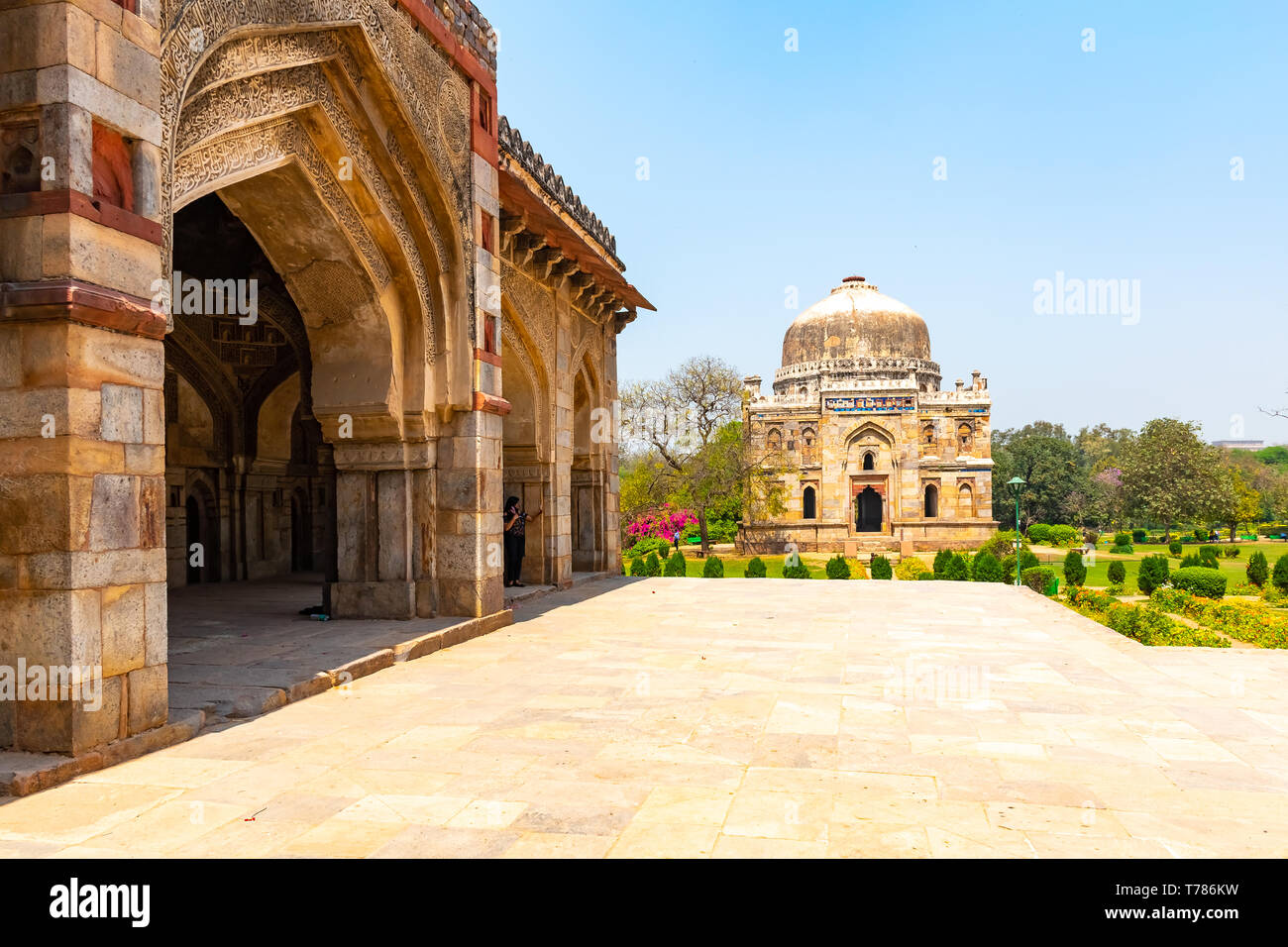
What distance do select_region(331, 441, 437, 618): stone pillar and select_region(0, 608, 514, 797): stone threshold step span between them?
871 mm

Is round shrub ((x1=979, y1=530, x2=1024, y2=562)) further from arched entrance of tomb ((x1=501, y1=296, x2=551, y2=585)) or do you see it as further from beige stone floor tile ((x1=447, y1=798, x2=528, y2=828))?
beige stone floor tile ((x1=447, y1=798, x2=528, y2=828))

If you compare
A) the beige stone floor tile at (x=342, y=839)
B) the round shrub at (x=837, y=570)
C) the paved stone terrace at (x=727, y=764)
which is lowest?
the round shrub at (x=837, y=570)

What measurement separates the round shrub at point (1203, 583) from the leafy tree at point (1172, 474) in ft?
87.9

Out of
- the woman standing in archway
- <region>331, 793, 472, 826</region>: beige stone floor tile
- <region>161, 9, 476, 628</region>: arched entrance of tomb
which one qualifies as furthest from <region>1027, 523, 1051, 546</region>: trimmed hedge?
<region>331, 793, 472, 826</region>: beige stone floor tile

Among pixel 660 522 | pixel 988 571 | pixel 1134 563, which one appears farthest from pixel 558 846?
pixel 1134 563

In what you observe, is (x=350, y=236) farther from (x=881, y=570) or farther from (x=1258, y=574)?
(x=1258, y=574)

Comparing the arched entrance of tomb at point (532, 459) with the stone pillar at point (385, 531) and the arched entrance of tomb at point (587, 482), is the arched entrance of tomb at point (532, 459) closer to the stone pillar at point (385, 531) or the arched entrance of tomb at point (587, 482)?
the arched entrance of tomb at point (587, 482)

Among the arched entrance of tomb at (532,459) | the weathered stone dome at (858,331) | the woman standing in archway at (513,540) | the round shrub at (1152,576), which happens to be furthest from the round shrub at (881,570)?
the weathered stone dome at (858,331)

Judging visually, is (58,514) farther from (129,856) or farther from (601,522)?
(601,522)

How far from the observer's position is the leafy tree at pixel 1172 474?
4288 cm

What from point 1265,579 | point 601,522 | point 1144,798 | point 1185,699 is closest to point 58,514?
point 1144,798

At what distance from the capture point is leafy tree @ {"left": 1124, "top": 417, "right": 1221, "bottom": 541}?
42875 millimetres

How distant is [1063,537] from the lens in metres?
41.4

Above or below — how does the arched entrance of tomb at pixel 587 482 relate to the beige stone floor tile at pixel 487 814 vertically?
above
